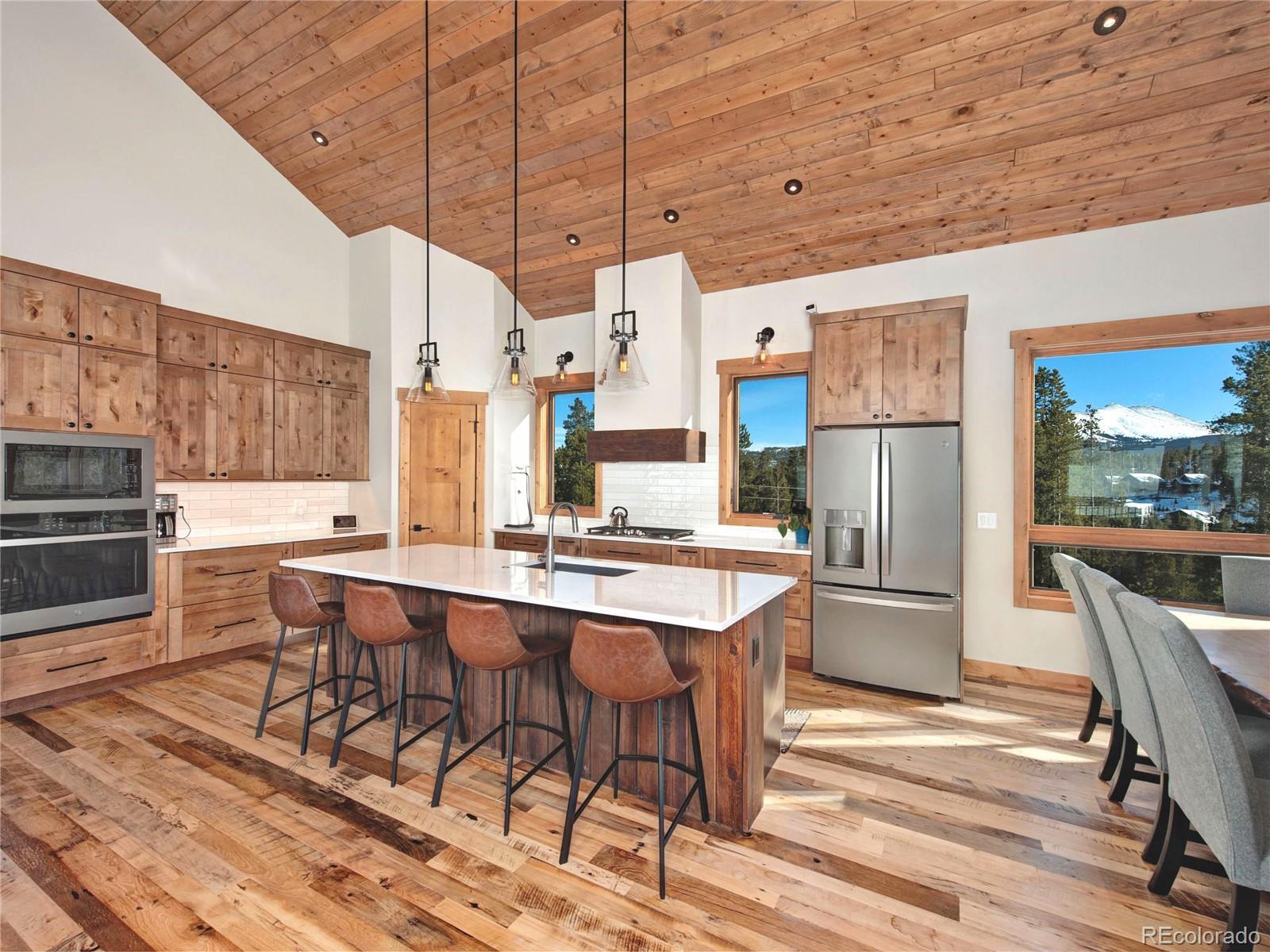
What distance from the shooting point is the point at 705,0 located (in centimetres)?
302

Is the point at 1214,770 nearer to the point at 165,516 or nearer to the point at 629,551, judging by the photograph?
the point at 629,551

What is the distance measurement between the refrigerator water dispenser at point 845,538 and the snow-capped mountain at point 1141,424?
172 cm

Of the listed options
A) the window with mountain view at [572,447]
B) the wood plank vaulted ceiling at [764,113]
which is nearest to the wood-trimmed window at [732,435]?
the wood plank vaulted ceiling at [764,113]

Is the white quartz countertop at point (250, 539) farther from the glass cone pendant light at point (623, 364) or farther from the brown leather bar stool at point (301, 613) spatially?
the glass cone pendant light at point (623, 364)

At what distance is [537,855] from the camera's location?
215 cm

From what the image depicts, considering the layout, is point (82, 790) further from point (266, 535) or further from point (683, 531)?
point (683, 531)

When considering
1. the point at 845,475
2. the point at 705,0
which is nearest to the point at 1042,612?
the point at 845,475

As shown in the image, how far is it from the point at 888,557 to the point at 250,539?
4.67m

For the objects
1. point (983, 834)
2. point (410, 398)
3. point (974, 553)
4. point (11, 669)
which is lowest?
point (983, 834)

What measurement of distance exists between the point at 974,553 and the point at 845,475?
1166mm

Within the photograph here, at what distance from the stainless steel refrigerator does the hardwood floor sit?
0.69m

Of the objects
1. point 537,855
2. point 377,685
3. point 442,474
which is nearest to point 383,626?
point 377,685

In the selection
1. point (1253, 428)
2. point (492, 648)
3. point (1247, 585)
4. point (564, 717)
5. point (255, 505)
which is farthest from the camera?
point (255, 505)

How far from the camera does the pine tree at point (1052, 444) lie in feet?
13.1
